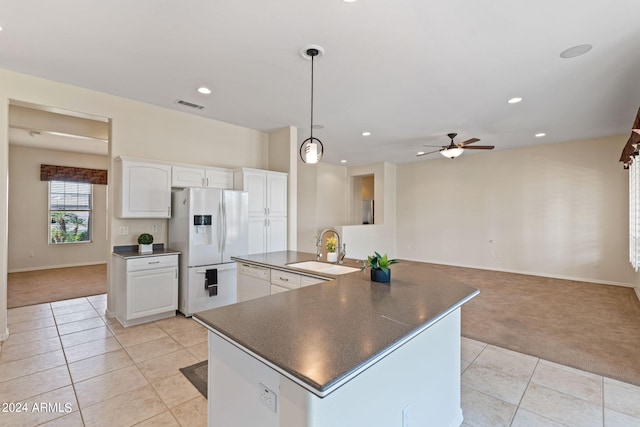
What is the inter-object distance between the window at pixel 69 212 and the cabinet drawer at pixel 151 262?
5.24m

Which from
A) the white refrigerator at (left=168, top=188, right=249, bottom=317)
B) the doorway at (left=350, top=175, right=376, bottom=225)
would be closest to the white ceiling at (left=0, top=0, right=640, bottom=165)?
the white refrigerator at (left=168, top=188, right=249, bottom=317)

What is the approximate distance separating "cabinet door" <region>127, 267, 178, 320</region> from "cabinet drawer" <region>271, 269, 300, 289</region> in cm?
177

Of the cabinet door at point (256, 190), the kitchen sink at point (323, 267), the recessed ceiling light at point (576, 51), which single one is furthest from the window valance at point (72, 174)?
the recessed ceiling light at point (576, 51)

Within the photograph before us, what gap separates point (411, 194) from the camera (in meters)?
8.30

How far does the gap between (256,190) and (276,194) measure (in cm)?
37

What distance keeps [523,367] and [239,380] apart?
2.69 m

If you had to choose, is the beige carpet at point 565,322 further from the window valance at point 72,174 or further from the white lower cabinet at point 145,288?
the window valance at point 72,174

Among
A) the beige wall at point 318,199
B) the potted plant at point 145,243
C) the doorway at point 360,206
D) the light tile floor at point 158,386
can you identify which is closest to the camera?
the light tile floor at point 158,386

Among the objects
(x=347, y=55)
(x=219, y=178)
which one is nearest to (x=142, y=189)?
(x=219, y=178)

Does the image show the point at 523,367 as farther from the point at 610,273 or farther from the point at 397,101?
the point at 610,273

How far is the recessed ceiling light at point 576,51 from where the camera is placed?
259 centimetres

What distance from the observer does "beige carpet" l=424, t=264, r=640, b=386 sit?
282cm

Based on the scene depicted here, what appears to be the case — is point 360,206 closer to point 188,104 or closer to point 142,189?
point 188,104

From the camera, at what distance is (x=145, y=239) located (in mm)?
3797
